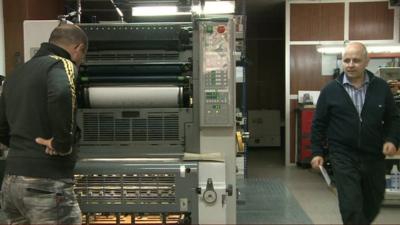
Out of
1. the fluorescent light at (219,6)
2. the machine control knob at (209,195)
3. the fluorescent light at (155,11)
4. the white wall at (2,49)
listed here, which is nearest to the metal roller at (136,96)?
the machine control knob at (209,195)

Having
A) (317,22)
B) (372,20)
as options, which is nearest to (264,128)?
(317,22)

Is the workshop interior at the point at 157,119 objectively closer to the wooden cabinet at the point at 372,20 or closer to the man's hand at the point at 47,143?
the man's hand at the point at 47,143

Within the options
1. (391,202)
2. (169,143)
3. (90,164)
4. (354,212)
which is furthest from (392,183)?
(90,164)

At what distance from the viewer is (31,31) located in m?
2.99

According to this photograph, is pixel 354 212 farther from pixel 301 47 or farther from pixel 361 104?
pixel 301 47

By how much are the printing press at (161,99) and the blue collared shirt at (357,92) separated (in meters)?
0.69

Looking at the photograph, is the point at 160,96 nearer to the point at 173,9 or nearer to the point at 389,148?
the point at 389,148

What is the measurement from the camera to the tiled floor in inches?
164

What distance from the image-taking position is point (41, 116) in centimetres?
190

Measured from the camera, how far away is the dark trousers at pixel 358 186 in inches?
97.3

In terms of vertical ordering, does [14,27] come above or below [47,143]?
above

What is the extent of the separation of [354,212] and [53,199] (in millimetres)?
1599

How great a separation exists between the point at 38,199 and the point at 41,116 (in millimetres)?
353

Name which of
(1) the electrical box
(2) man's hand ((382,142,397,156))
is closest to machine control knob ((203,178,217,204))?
(2) man's hand ((382,142,397,156))
